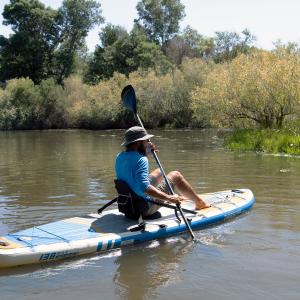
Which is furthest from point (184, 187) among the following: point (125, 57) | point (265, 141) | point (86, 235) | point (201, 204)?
point (125, 57)

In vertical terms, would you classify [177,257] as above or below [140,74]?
below

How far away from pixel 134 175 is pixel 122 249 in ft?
2.99

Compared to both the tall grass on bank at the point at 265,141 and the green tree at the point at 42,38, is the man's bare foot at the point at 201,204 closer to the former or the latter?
the tall grass on bank at the point at 265,141

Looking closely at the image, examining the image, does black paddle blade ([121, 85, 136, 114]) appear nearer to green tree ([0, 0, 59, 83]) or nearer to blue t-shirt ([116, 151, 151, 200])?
blue t-shirt ([116, 151, 151, 200])

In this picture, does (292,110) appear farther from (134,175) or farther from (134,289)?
(134,289)

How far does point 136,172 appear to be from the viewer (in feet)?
20.7

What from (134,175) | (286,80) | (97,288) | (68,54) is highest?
(68,54)

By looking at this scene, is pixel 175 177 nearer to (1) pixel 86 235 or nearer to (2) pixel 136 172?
(2) pixel 136 172

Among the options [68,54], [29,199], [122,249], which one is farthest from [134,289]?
[68,54]

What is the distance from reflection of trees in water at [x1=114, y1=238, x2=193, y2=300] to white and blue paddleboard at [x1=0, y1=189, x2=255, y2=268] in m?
0.18

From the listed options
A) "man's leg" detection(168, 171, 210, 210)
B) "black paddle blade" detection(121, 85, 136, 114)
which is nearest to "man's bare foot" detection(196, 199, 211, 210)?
"man's leg" detection(168, 171, 210, 210)

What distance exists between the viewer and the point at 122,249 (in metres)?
6.10

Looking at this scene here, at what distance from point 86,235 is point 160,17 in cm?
5943

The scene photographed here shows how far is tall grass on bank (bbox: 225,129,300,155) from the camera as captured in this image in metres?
17.0
